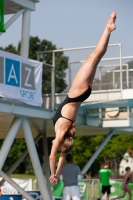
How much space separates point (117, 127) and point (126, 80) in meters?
4.13

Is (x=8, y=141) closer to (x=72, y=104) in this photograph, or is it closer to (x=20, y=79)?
(x=20, y=79)

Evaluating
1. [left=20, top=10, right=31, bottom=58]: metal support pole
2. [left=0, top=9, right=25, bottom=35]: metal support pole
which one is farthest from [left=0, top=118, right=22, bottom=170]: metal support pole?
[left=0, top=9, right=25, bottom=35]: metal support pole

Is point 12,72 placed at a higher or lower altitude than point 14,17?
lower

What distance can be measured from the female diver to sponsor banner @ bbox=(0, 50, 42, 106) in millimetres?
8329

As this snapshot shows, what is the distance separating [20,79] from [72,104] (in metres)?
9.09

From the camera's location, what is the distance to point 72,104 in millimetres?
7605

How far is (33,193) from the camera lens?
22.2m

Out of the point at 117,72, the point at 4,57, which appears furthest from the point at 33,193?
the point at 4,57

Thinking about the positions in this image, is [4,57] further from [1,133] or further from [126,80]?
[1,133]

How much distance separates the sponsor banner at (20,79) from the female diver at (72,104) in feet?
27.3

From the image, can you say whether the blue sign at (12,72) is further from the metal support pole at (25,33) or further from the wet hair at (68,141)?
the wet hair at (68,141)

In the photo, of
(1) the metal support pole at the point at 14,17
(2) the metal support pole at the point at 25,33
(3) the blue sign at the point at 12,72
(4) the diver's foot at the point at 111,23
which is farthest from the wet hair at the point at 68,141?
(2) the metal support pole at the point at 25,33

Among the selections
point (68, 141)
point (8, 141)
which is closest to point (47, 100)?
point (8, 141)

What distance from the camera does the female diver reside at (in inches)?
297
